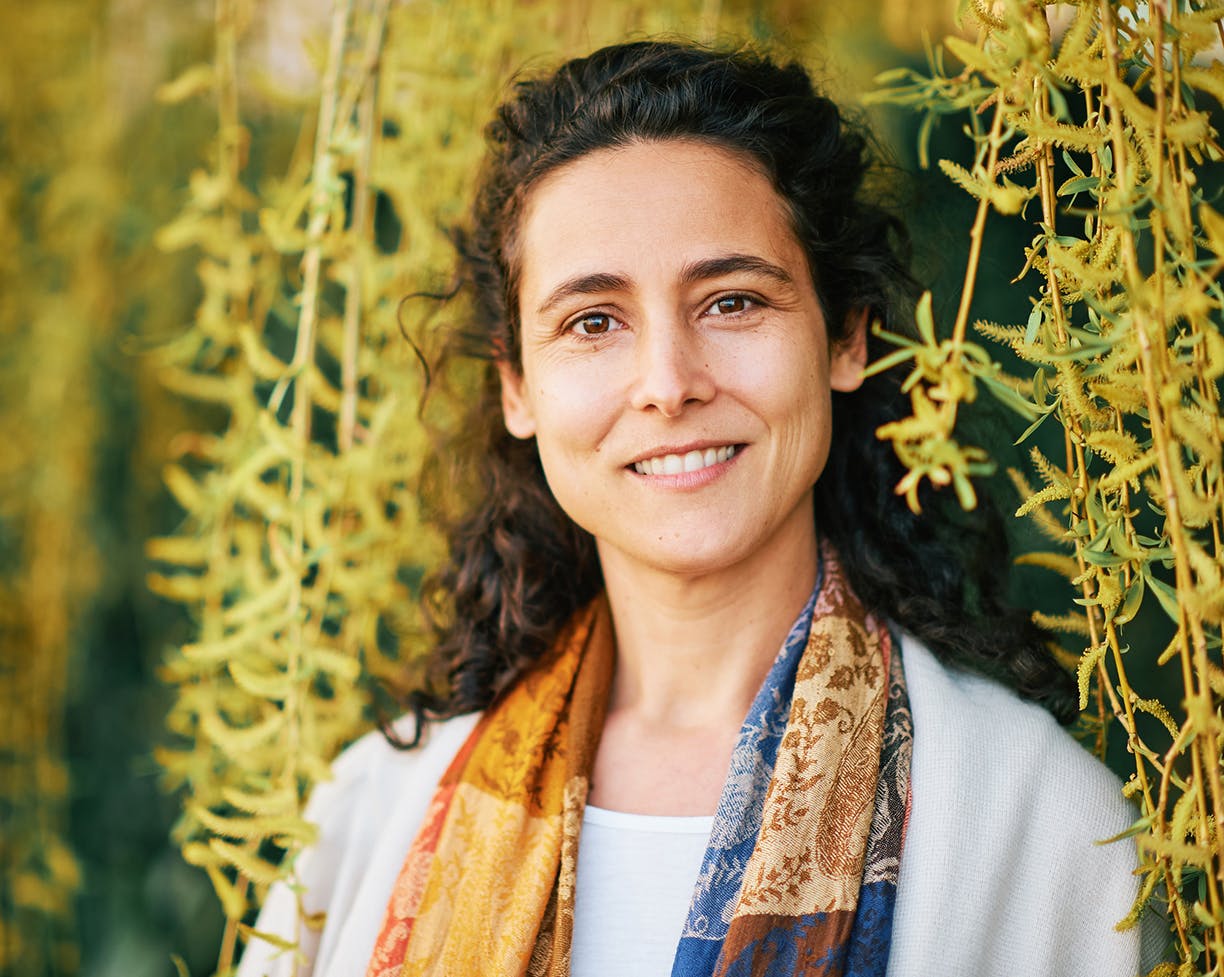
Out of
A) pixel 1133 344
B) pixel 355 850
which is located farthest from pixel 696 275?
pixel 355 850

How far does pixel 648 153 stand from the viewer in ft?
3.71

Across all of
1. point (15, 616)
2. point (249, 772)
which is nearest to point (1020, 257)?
point (249, 772)

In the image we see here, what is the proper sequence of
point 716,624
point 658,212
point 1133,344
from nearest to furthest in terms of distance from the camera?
point 1133,344 → point 658,212 → point 716,624

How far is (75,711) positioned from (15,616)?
647 millimetres


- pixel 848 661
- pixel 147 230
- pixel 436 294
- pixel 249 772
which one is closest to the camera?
pixel 848 661

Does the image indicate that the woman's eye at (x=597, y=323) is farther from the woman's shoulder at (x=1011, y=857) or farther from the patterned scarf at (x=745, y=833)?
the woman's shoulder at (x=1011, y=857)

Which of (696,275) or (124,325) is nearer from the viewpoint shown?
(696,275)

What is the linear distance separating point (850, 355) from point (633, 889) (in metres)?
0.60

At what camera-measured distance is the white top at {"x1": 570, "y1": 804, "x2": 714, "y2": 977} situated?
1.06m

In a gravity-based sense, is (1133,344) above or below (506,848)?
above

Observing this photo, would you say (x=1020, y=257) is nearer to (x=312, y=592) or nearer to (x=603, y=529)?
(x=603, y=529)

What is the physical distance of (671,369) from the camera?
3.39 ft

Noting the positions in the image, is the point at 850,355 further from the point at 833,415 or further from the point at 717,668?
the point at 717,668

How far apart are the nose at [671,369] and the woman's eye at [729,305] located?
0.12 ft
